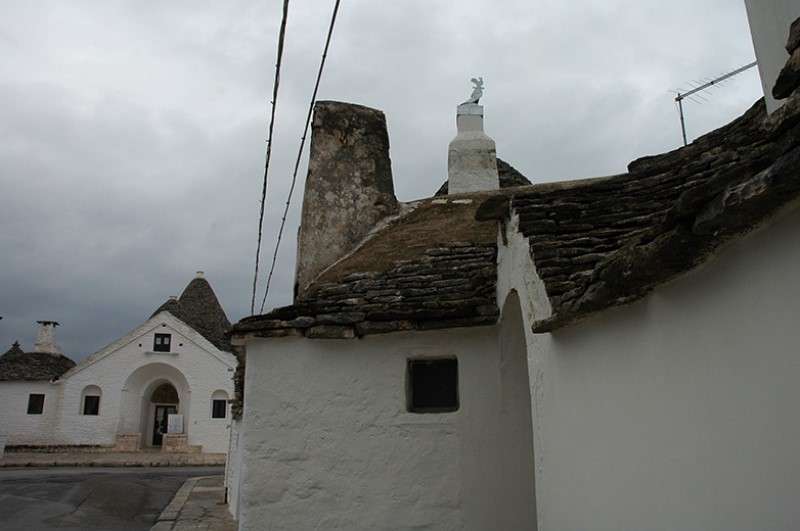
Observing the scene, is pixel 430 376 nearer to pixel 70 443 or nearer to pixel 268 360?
pixel 268 360

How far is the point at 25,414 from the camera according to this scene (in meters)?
26.3

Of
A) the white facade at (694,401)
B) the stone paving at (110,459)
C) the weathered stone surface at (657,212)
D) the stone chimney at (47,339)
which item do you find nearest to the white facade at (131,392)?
the stone paving at (110,459)

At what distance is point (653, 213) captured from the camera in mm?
4719

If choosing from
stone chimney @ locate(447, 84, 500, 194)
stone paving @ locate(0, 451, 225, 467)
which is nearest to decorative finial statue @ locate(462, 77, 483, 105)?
stone chimney @ locate(447, 84, 500, 194)

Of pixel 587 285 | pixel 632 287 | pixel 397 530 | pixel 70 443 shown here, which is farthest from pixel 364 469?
pixel 70 443

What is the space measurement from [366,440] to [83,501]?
7778mm

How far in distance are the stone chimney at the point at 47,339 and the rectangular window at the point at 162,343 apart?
7.20 m

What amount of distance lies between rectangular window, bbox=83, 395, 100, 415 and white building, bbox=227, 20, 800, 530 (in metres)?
22.1

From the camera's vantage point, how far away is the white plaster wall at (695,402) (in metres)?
2.15

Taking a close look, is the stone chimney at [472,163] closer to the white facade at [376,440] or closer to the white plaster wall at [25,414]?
the white facade at [376,440]

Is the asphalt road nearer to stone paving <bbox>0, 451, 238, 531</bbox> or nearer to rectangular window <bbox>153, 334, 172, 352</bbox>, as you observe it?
stone paving <bbox>0, 451, 238, 531</bbox>

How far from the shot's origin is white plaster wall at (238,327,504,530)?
6.02 m

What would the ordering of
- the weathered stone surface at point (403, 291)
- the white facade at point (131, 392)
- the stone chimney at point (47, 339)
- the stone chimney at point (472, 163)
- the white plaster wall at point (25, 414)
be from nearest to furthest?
the weathered stone surface at point (403, 291) < the stone chimney at point (472, 163) < the white plaster wall at point (25, 414) < the white facade at point (131, 392) < the stone chimney at point (47, 339)

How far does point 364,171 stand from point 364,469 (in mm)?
4942
